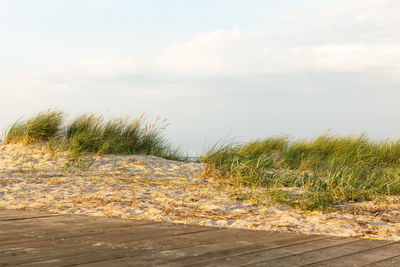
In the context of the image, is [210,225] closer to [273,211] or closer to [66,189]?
[273,211]

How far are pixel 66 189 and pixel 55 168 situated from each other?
2.11m

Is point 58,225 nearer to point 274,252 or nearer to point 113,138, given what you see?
point 274,252

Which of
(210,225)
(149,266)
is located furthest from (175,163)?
(149,266)

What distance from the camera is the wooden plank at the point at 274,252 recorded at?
2428mm

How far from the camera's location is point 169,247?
109 inches

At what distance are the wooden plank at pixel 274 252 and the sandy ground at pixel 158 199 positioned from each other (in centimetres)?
38

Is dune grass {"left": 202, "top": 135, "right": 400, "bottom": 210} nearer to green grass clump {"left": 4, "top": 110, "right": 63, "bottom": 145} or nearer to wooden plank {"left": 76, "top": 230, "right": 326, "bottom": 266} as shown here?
wooden plank {"left": 76, "top": 230, "right": 326, "bottom": 266}

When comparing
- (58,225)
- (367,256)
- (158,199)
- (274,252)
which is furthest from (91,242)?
(158,199)

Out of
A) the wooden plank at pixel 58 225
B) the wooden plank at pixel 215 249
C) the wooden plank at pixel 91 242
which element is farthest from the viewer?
the wooden plank at pixel 58 225

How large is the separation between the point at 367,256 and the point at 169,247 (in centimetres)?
115

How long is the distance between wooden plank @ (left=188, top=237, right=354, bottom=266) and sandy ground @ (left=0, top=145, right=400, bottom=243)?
0.38 metres

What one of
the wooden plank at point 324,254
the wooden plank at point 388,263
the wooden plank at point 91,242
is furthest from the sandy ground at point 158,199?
the wooden plank at point 388,263

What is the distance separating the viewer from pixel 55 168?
7836 mm

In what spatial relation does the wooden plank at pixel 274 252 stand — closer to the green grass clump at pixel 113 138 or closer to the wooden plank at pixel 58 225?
the wooden plank at pixel 58 225
